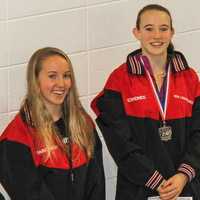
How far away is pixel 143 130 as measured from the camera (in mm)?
3105

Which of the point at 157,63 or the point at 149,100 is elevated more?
the point at 157,63

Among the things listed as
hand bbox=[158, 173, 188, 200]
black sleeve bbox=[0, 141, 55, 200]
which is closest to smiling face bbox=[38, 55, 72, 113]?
black sleeve bbox=[0, 141, 55, 200]

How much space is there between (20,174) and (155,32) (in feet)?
2.73

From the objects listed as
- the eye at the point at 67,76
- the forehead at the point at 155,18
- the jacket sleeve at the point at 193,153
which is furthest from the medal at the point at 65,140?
the forehead at the point at 155,18

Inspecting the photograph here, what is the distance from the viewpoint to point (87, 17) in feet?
11.3

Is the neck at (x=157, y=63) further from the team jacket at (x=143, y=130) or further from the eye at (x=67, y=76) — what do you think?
the eye at (x=67, y=76)

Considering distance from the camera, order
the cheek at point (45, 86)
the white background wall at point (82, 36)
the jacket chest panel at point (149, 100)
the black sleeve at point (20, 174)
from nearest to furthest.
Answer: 1. the black sleeve at point (20, 174)
2. the cheek at point (45, 86)
3. the jacket chest panel at point (149, 100)
4. the white background wall at point (82, 36)

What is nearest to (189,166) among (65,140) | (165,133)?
(165,133)

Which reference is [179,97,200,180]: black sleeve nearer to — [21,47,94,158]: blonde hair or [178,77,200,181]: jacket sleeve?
[178,77,200,181]: jacket sleeve

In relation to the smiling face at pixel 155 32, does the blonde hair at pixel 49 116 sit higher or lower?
lower

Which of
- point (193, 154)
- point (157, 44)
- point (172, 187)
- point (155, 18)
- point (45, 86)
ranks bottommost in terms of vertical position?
point (172, 187)

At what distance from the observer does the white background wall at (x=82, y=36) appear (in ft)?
10.8

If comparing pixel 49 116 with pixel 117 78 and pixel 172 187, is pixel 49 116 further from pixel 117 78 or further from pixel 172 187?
pixel 172 187

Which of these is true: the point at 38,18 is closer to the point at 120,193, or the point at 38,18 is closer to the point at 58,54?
the point at 58,54
